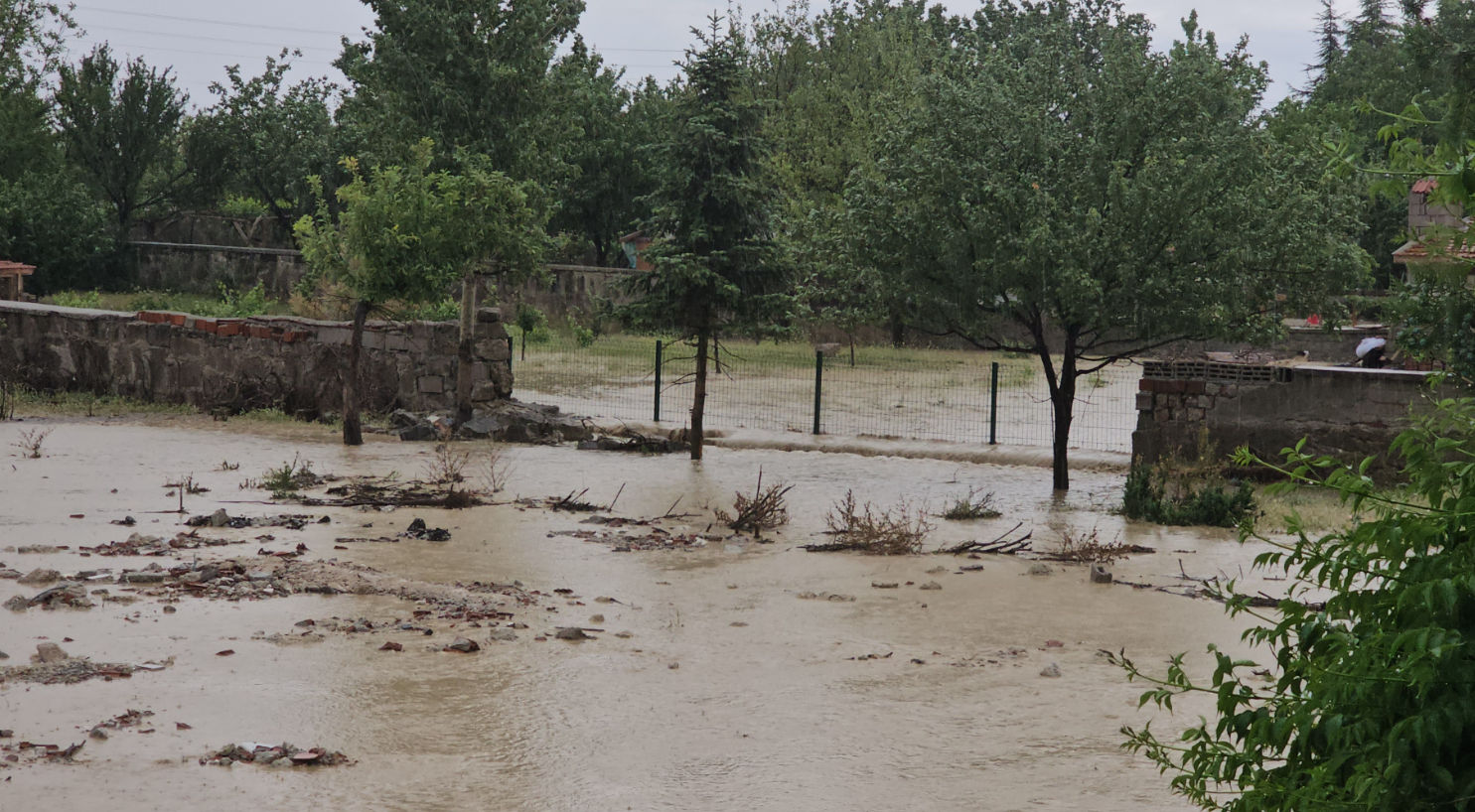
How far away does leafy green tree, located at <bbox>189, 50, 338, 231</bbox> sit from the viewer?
1809 inches

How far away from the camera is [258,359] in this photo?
21312 millimetres

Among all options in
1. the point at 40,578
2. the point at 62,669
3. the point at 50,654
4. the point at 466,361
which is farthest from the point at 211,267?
the point at 62,669

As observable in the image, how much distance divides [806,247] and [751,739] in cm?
1134

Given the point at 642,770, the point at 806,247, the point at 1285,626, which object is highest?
the point at 806,247

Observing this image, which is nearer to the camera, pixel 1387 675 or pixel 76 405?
pixel 1387 675

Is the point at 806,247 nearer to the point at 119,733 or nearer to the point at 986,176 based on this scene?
the point at 986,176

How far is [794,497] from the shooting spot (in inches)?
602

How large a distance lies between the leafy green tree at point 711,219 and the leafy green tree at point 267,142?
2969 cm

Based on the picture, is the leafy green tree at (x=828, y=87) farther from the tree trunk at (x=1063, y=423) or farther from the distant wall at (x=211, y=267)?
the distant wall at (x=211, y=267)

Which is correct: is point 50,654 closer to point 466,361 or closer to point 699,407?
point 699,407

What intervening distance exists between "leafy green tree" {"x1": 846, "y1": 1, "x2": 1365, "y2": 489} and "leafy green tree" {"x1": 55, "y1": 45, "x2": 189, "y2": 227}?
Answer: 115ft

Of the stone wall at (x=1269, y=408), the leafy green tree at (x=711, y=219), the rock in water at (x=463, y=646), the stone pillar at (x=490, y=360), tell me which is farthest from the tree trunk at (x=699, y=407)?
the rock in water at (x=463, y=646)

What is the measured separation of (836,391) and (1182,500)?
13.7 metres

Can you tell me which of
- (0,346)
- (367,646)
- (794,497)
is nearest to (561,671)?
(367,646)
